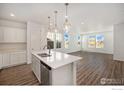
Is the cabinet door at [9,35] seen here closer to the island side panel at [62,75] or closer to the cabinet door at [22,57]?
the cabinet door at [22,57]

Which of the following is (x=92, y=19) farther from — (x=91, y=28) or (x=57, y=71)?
(x=57, y=71)

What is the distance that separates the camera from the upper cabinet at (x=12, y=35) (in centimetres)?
367

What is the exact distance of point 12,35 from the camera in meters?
4.00

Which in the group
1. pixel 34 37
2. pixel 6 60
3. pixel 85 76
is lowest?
pixel 85 76

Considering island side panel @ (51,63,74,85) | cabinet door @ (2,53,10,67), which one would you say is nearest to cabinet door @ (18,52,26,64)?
cabinet door @ (2,53,10,67)

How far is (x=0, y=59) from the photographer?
3418 millimetres

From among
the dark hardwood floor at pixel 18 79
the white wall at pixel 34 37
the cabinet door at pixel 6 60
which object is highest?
the white wall at pixel 34 37

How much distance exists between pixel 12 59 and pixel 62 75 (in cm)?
305

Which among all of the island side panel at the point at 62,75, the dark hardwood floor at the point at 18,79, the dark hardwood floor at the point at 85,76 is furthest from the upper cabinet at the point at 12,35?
the island side panel at the point at 62,75

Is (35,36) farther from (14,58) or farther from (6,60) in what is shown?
(6,60)

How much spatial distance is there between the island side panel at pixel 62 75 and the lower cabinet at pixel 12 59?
9.75ft

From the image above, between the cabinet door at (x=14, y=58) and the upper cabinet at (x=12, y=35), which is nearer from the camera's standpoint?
the upper cabinet at (x=12, y=35)

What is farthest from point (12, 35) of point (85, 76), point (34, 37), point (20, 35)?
point (85, 76)

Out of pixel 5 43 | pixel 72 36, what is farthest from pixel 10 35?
pixel 72 36
